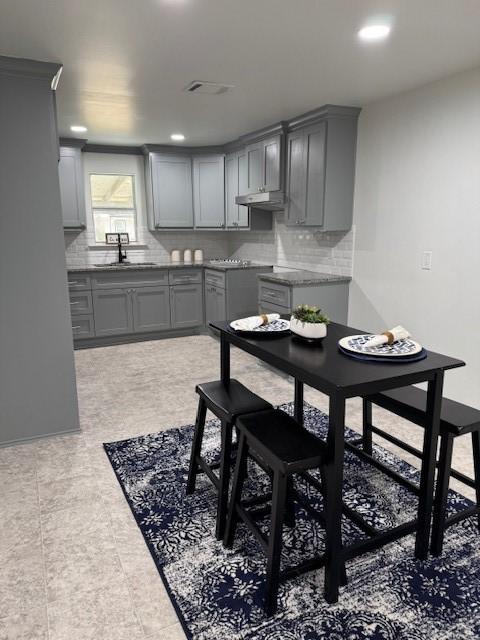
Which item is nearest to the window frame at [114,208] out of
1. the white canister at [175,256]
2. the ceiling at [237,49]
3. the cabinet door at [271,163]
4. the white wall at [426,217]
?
the white canister at [175,256]

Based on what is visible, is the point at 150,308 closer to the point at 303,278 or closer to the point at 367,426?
the point at 303,278

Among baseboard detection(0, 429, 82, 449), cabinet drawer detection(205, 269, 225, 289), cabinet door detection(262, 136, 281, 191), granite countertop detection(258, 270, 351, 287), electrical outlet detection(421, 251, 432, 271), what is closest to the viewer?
baseboard detection(0, 429, 82, 449)

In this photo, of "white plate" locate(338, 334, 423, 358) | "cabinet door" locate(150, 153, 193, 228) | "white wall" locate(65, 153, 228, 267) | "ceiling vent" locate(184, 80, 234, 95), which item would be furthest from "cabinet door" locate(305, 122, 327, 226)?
"white wall" locate(65, 153, 228, 267)

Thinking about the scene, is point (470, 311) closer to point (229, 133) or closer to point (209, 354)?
point (209, 354)

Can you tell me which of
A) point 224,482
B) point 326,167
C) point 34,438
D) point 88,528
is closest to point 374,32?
point 326,167

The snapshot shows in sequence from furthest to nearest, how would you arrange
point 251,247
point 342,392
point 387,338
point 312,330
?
point 251,247 < point 312,330 < point 387,338 < point 342,392

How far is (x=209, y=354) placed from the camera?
5082mm

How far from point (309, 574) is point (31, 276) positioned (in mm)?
2319

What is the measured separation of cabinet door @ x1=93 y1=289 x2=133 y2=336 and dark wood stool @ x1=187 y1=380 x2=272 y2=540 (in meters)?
3.27

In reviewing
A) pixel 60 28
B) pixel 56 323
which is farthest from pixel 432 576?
pixel 60 28

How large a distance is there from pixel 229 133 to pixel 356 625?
183 inches

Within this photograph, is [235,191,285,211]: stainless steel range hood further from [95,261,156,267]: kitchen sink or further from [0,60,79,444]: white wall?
[0,60,79,444]: white wall

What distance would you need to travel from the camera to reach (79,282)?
516 cm

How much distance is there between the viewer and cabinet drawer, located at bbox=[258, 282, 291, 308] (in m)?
4.14
